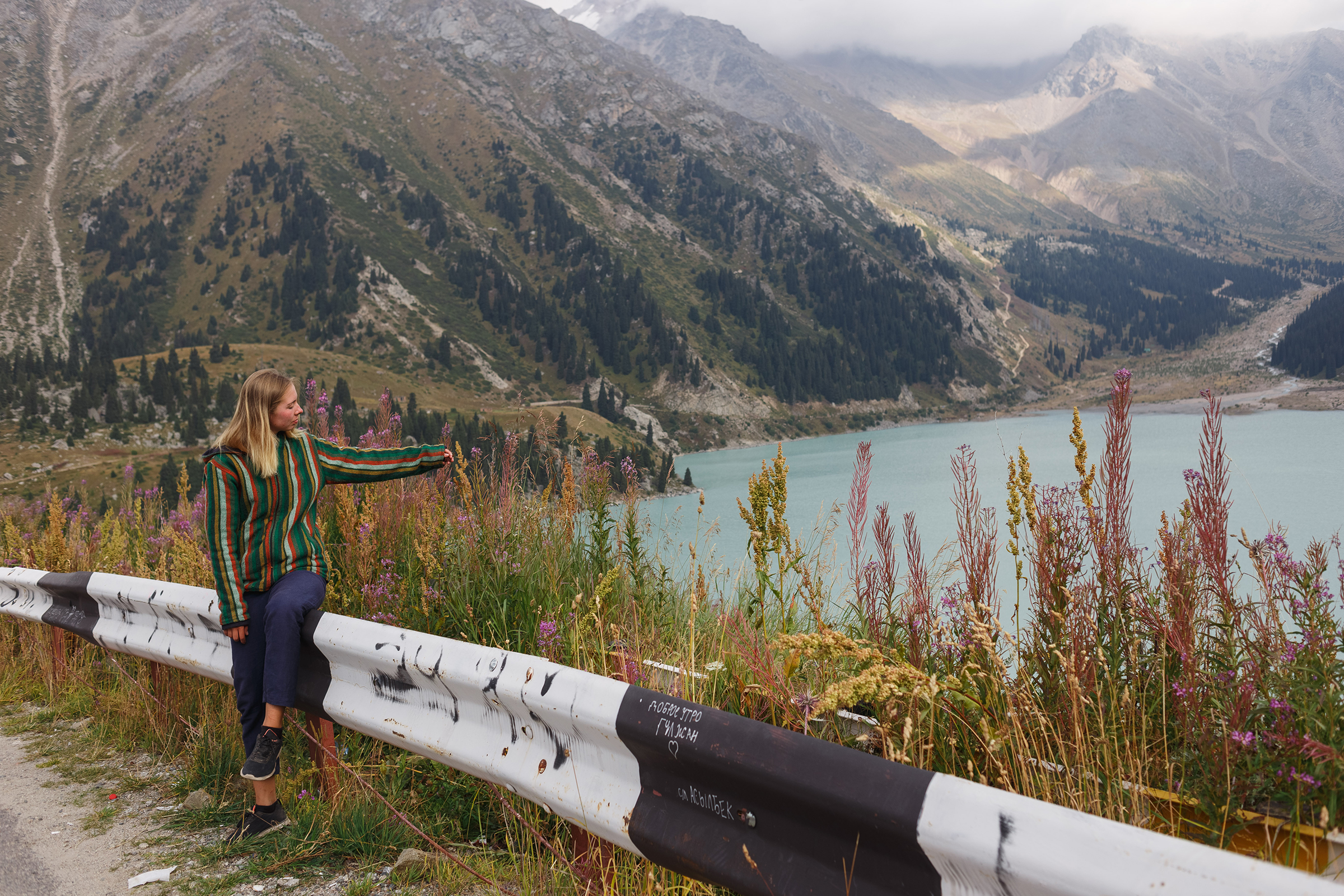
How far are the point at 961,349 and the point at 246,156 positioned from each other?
513 feet

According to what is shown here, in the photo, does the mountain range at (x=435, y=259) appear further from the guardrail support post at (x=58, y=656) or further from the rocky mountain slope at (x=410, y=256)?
the guardrail support post at (x=58, y=656)

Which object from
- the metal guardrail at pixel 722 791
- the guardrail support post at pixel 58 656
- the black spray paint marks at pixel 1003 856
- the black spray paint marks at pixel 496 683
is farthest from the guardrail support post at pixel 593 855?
the guardrail support post at pixel 58 656

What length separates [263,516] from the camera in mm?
3650

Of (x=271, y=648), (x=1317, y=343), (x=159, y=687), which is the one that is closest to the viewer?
(x=271, y=648)

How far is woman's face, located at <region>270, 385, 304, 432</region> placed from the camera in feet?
12.2

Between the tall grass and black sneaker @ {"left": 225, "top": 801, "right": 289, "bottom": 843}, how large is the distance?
160 millimetres

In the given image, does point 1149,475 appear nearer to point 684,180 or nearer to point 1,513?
point 1,513

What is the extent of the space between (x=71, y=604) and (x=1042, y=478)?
42156mm

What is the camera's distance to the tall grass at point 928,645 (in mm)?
2139

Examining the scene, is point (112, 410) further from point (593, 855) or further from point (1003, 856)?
point (1003, 856)

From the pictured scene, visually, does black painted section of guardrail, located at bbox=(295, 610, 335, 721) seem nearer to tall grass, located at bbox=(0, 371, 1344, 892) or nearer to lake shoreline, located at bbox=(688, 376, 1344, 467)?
tall grass, located at bbox=(0, 371, 1344, 892)

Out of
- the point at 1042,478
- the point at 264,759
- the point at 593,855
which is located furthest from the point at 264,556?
the point at 1042,478

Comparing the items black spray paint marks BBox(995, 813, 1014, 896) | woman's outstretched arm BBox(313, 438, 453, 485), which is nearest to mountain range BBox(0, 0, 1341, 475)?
woman's outstretched arm BBox(313, 438, 453, 485)

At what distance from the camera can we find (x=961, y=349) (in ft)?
545
